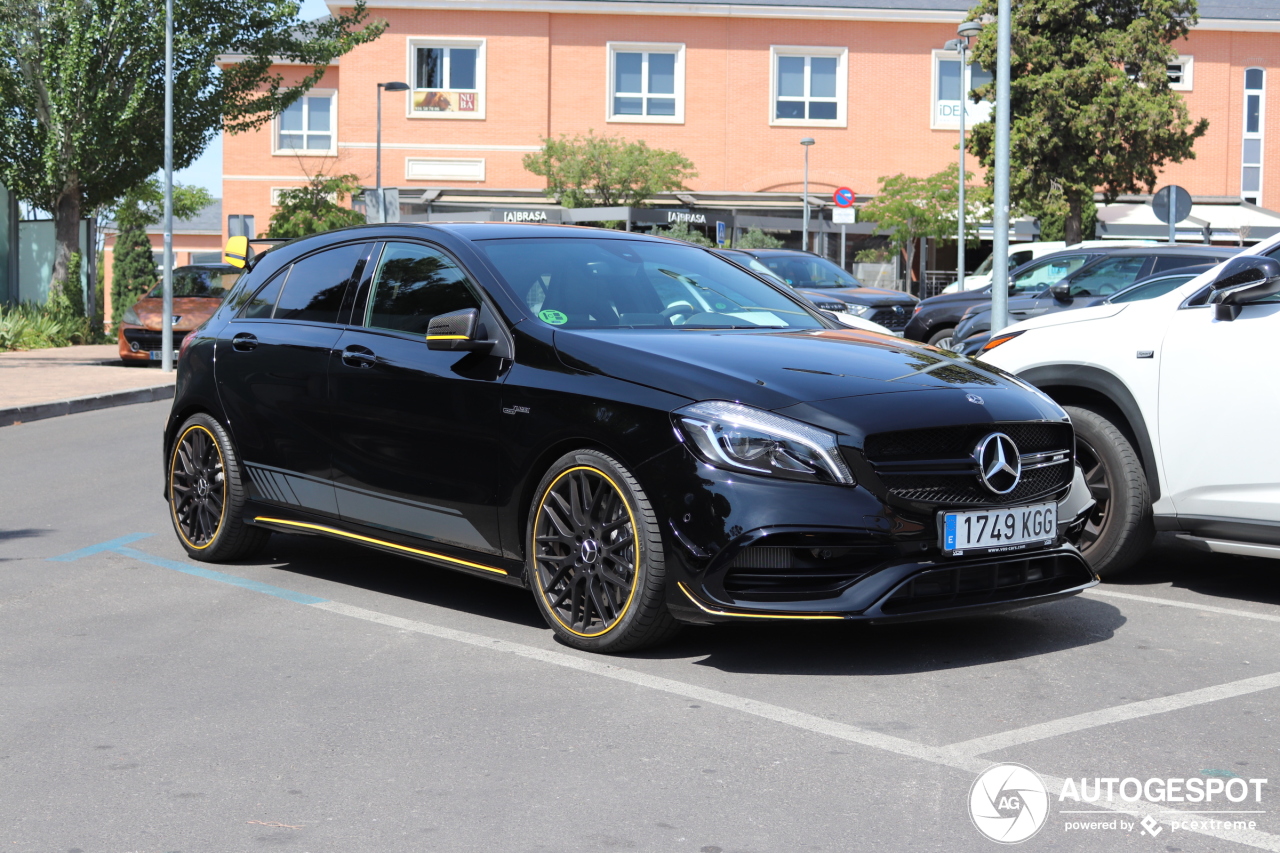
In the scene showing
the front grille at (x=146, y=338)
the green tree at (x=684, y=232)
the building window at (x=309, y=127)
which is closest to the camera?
the front grille at (x=146, y=338)

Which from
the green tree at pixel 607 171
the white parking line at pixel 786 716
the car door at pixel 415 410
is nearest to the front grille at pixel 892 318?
the car door at pixel 415 410

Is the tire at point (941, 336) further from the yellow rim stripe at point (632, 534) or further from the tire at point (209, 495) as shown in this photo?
the yellow rim stripe at point (632, 534)

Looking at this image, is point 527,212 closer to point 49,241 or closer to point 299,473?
point 49,241

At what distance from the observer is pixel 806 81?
47625 millimetres

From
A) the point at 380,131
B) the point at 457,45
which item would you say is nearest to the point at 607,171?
the point at 457,45

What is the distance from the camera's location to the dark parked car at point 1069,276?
15.2 meters

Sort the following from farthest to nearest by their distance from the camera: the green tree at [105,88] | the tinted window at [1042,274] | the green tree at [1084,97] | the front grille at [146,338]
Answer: the green tree at [1084,97]
the green tree at [105,88]
the front grille at [146,338]
the tinted window at [1042,274]

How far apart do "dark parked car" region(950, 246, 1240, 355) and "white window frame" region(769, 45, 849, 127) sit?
30.1m

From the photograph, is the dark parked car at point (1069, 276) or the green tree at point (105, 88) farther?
the green tree at point (105, 88)

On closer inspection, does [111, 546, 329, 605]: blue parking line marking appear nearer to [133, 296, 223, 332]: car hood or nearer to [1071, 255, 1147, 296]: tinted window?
[1071, 255, 1147, 296]: tinted window

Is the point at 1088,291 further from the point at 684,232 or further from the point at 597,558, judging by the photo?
the point at 684,232

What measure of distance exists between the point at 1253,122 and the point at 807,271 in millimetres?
33928

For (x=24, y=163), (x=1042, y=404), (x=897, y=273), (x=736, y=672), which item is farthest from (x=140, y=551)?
(x=897, y=273)

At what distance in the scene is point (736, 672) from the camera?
5176 millimetres
